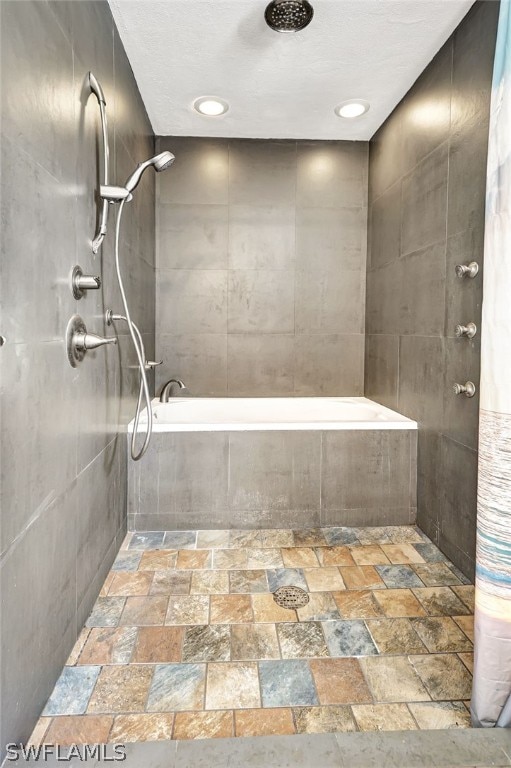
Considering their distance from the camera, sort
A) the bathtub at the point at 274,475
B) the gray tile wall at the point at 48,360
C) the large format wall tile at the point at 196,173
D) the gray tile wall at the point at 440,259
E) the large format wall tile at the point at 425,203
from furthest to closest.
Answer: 1. the large format wall tile at the point at 196,173
2. the bathtub at the point at 274,475
3. the large format wall tile at the point at 425,203
4. the gray tile wall at the point at 440,259
5. the gray tile wall at the point at 48,360

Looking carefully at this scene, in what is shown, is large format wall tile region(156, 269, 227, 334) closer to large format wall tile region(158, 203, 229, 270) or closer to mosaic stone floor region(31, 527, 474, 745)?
large format wall tile region(158, 203, 229, 270)

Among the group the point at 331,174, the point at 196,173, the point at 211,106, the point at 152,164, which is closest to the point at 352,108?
the point at 331,174

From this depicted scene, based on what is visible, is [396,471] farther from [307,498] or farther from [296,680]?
[296,680]

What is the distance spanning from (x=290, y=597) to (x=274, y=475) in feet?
2.47

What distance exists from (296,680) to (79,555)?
83cm

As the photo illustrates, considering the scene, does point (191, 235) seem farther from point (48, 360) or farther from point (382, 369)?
point (48, 360)

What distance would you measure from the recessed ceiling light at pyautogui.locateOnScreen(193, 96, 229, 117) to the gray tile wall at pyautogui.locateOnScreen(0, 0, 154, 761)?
0.85 m

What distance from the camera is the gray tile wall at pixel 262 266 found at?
137 inches

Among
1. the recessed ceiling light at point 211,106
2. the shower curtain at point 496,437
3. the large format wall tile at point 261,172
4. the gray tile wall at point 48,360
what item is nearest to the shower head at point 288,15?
the gray tile wall at point 48,360

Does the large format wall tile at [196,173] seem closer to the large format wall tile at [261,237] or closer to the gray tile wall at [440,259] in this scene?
the large format wall tile at [261,237]

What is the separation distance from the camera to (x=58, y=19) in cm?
141

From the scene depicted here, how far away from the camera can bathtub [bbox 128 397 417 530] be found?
8.35ft

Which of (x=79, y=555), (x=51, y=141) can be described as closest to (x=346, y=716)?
(x=79, y=555)

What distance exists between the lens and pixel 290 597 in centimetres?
193
